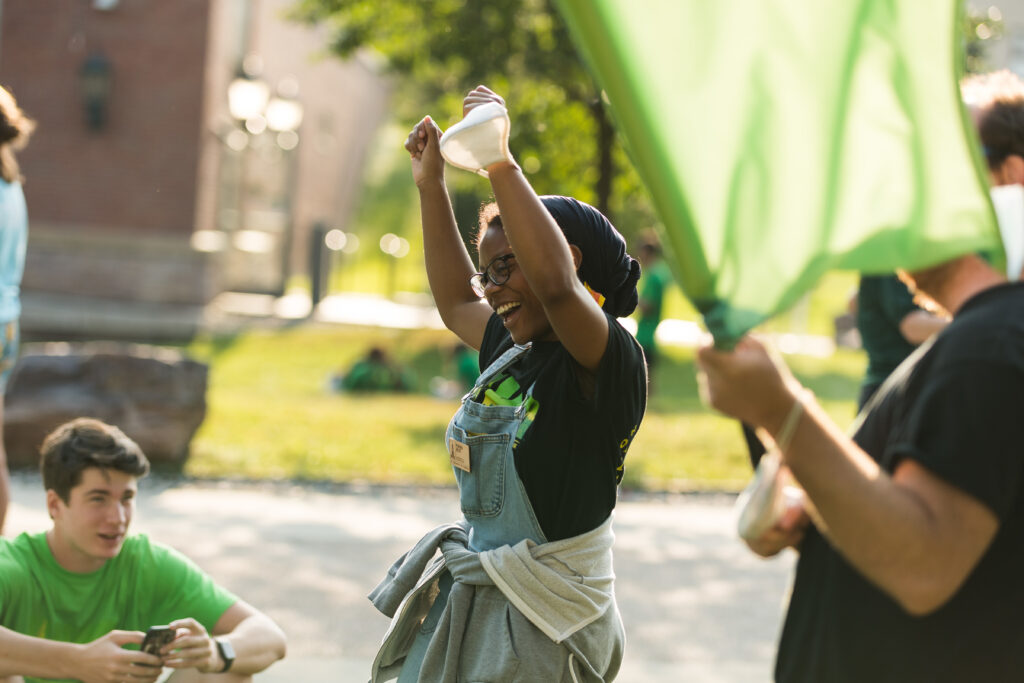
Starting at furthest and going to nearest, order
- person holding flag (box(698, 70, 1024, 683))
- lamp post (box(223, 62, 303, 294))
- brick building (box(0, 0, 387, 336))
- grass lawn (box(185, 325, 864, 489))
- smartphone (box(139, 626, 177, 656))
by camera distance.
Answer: brick building (box(0, 0, 387, 336)) → lamp post (box(223, 62, 303, 294)) → grass lawn (box(185, 325, 864, 489)) → smartphone (box(139, 626, 177, 656)) → person holding flag (box(698, 70, 1024, 683))

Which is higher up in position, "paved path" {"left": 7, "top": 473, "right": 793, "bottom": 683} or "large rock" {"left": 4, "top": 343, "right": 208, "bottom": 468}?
"large rock" {"left": 4, "top": 343, "right": 208, "bottom": 468}

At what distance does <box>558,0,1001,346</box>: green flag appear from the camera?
1.58m

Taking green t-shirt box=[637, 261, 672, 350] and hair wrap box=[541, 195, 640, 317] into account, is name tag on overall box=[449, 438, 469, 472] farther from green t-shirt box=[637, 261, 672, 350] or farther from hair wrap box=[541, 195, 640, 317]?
green t-shirt box=[637, 261, 672, 350]

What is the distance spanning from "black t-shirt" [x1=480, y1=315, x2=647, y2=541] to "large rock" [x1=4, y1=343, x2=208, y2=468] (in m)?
6.57

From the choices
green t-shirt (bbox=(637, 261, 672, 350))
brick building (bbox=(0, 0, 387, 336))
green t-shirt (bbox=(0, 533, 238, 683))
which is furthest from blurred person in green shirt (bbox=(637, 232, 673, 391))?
green t-shirt (bbox=(0, 533, 238, 683))

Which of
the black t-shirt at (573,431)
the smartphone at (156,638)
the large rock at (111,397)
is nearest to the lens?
the black t-shirt at (573,431)

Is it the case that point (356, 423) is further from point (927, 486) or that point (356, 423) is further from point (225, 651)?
point (927, 486)

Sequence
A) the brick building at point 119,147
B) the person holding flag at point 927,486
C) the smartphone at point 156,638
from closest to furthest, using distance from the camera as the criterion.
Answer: the person holding flag at point 927,486
the smartphone at point 156,638
the brick building at point 119,147

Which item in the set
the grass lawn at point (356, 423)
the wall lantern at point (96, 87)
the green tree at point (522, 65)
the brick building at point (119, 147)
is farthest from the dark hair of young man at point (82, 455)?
the wall lantern at point (96, 87)

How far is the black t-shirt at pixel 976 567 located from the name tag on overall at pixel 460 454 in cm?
90

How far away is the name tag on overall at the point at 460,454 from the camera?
2.59m

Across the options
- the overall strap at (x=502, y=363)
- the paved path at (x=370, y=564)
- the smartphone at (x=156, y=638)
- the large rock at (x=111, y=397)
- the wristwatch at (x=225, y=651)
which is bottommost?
the paved path at (x=370, y=564)

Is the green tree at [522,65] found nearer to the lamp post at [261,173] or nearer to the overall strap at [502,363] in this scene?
the lamp post at [261,173]

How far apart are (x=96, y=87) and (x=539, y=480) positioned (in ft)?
58.4
